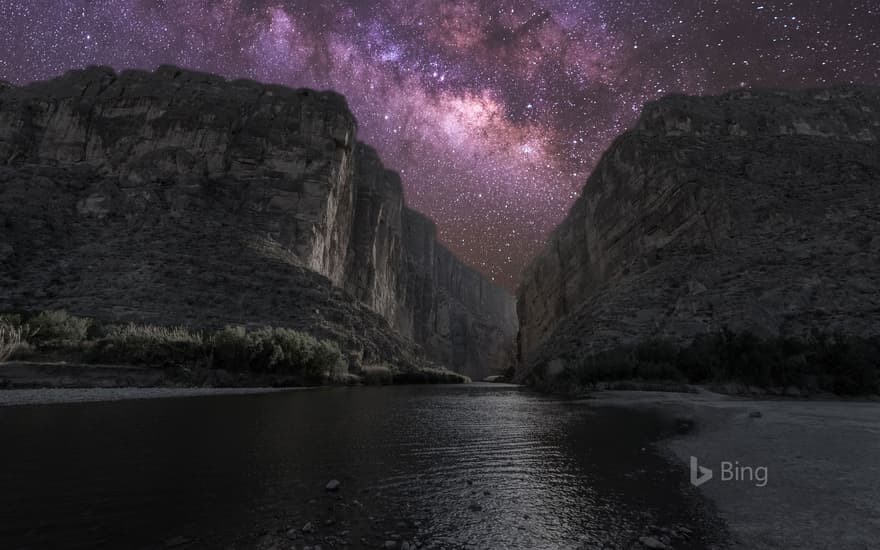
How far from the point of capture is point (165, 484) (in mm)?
5164

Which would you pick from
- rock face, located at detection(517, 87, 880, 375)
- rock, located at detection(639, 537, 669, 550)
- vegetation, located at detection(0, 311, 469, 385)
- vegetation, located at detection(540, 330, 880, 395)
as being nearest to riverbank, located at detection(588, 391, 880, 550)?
rock, located at detection(639, 537, 669, 550)

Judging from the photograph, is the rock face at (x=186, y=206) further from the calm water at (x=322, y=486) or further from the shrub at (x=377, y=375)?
the calm water at (x=322, y=486)

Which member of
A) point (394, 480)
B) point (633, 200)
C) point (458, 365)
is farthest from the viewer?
point (458, 365)

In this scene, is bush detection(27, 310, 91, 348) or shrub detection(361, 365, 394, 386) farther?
shrub detection(361, 365, 394, 386)

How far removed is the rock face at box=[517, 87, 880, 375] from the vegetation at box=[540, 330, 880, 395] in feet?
12.4

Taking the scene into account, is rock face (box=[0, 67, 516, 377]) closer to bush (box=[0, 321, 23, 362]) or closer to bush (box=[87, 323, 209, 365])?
bush (box=[87, 323, 209, 365])

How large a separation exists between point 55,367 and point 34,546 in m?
21.9

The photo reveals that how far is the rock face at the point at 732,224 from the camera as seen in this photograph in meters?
29.7

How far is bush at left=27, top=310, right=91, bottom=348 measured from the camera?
21594mm

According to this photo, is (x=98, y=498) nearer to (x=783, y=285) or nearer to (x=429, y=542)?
(x=429, y=542)

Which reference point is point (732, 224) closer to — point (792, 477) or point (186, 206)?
point (792, 477)

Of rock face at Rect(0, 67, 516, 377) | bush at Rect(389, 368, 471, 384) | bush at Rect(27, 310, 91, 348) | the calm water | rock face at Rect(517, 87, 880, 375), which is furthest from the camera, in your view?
bush at Rect(389, 368, 471, 384)

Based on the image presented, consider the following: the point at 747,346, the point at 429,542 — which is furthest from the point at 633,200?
the point at 429,542

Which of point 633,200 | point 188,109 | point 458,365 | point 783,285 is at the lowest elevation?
point 458,365
